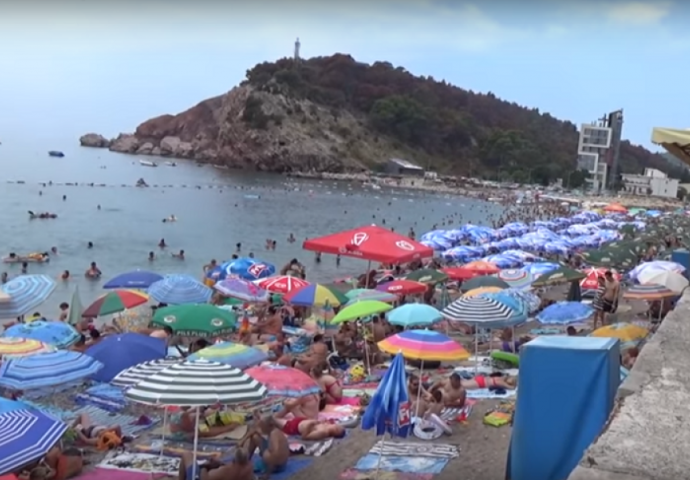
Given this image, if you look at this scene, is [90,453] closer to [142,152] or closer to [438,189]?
[438,189]

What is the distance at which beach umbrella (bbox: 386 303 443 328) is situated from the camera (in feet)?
35.3

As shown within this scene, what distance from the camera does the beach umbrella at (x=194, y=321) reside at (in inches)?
417

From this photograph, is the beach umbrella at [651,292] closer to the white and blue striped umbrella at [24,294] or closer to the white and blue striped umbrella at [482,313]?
the white and blue striped umbrella at [482,313]

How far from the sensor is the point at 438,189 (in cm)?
9488

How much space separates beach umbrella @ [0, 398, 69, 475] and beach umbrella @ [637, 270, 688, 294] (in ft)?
32.1

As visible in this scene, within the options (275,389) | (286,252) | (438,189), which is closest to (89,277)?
(286,252)

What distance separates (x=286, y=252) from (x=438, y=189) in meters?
60.4

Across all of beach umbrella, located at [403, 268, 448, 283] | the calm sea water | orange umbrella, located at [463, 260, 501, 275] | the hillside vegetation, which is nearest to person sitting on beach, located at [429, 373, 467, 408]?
beach umbrella, located at [403, 268, 448, 283]

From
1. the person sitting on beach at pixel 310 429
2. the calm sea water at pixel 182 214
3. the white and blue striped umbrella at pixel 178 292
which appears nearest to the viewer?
the person sitting on beach at pixel 310 429

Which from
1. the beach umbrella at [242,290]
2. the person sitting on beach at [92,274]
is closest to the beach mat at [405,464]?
the beach umbrella at [242,290]

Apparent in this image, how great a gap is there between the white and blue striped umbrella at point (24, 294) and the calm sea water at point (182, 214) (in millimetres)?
8176

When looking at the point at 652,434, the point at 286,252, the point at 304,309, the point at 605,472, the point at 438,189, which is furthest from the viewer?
the point at 438,189

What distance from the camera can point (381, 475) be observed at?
700cm

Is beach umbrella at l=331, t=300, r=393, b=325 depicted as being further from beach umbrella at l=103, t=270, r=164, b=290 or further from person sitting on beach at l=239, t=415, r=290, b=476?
beach umbrella at l=103, t=270, r=164, b=290
